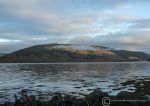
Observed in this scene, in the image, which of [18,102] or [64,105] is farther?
[18,102]

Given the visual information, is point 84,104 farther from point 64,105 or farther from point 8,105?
point 8,105

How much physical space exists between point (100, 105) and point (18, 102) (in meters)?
6.32

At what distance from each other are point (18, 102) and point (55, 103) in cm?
309

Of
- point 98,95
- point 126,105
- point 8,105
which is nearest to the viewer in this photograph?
point 126,105

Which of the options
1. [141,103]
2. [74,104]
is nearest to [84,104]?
[74,104]

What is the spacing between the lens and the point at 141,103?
2067cm

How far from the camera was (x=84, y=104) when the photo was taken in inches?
832

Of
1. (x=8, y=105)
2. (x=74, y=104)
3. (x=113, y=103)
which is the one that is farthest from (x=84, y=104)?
(x=8, y=105)

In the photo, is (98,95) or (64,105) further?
(98,95)

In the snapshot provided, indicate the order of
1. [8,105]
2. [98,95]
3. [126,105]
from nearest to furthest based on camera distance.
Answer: [126,105] < [8,105] < [98,95]

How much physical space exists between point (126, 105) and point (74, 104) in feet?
11.8

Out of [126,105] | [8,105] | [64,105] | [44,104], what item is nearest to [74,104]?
[64,105]

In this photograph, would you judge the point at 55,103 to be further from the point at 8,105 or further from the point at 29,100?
the point at 8,105

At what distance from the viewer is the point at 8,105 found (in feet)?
72.9
